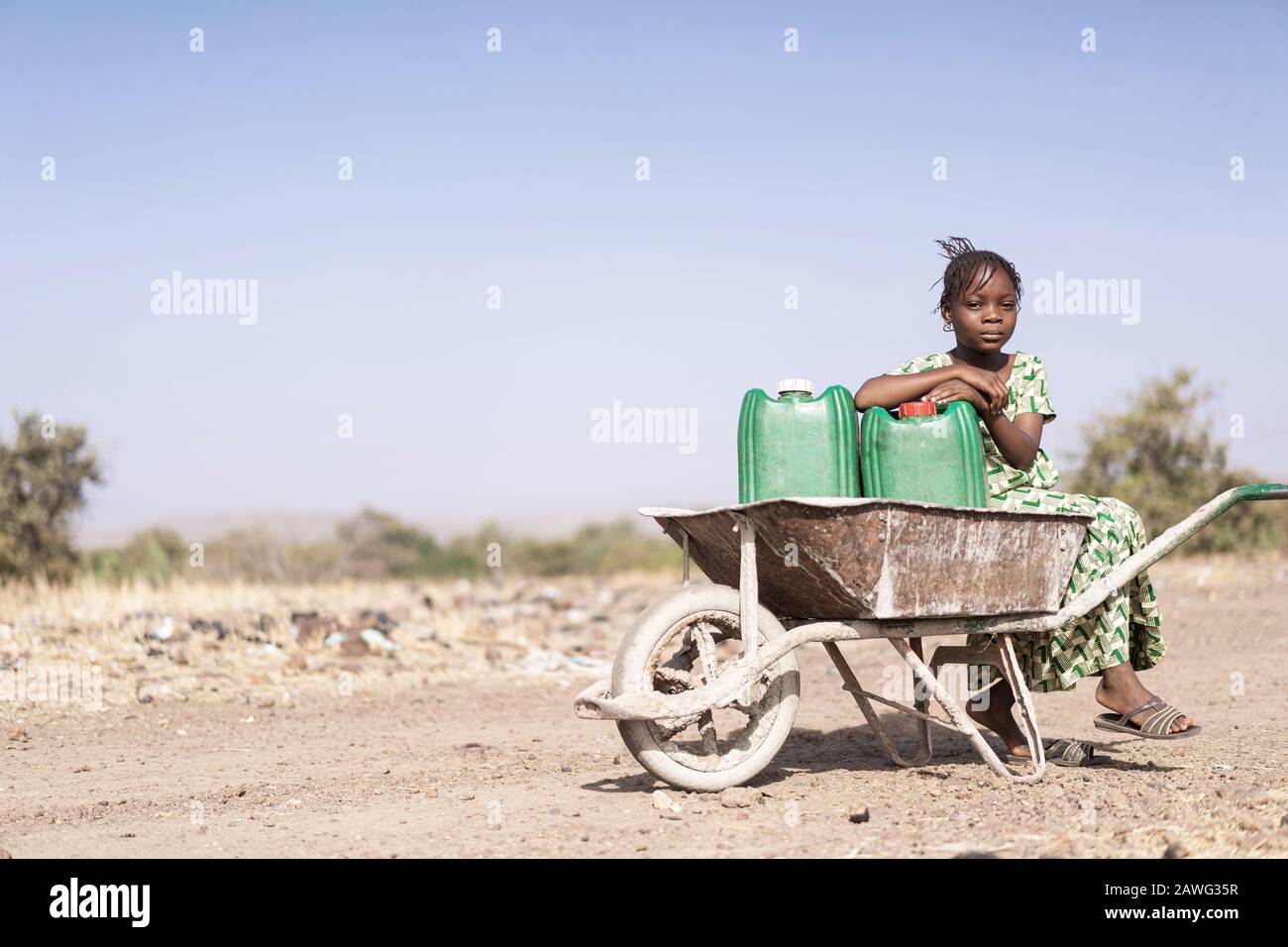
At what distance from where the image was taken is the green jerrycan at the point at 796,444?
398 cm

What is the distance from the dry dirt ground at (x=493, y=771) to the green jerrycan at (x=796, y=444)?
103 cm

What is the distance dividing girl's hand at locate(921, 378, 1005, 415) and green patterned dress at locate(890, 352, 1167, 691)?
239 millimetres

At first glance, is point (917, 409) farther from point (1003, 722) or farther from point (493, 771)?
point (493, 771)

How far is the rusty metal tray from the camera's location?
3734mm

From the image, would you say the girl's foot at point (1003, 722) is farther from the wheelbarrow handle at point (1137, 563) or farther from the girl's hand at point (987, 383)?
the girl's hand at point (987, 383)

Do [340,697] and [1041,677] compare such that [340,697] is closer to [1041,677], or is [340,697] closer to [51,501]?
[1041,677]

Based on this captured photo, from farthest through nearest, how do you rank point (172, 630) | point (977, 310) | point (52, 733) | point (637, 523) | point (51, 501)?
point (637, 523)
point (51, 501)
point (172, 630)
point (52, 733)
point (977, 310)

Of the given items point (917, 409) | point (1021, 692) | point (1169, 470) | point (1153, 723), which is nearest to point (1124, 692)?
point (1153, 723)

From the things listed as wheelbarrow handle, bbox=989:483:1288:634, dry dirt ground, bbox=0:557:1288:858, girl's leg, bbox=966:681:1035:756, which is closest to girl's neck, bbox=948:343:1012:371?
wheelbarrow handle, bbox=989:483:1288:634

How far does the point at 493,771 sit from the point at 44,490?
13.9 m

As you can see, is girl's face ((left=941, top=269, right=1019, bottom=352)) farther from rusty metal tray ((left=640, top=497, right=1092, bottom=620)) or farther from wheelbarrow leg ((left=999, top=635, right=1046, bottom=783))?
wheelbarrow leg ((left=999, top=635, right=1046, bottom=783))

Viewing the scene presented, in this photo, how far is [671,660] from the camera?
13.7ft

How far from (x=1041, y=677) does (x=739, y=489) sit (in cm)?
146
